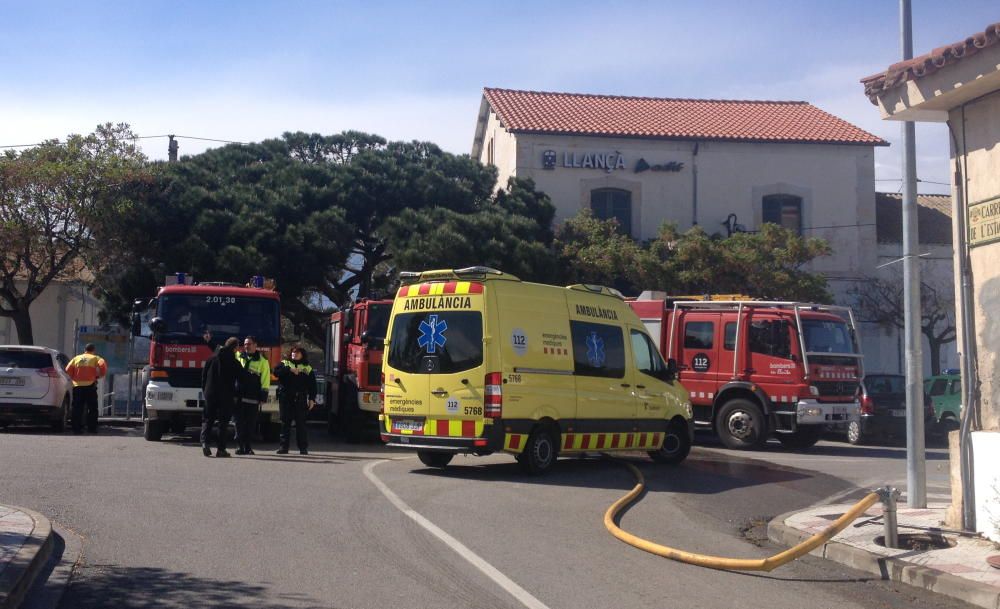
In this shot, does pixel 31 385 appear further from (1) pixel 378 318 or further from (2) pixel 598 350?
(2) pixel 598 350

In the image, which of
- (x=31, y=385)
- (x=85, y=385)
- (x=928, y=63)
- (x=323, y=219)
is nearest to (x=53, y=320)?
(x=323, y=219)

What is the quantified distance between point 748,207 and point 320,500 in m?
26.8

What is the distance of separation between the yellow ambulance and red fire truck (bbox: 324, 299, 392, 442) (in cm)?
397

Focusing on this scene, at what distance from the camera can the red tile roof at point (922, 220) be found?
35156 millimetres

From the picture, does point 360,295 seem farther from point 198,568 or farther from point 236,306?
point 198,568

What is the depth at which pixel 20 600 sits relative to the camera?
6.55 metres

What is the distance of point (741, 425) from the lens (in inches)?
753

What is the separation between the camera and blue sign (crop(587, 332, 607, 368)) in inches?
573

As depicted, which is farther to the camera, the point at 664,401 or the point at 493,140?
the point at 493,140

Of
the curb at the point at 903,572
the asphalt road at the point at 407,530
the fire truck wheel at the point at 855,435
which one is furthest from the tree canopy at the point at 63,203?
the curb at the point at 903,572

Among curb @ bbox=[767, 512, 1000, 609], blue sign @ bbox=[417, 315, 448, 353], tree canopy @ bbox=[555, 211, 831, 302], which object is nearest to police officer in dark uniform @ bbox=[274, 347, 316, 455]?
blue sign @ bbox=[417, 315, 448, 353]

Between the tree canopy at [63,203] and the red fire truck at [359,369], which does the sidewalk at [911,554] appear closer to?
the red fire truck at [359,369]

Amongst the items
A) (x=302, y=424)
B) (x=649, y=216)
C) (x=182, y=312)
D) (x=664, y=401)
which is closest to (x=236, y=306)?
(x=182, y=312)

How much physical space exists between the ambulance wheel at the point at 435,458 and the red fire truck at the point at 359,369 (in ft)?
10.8
